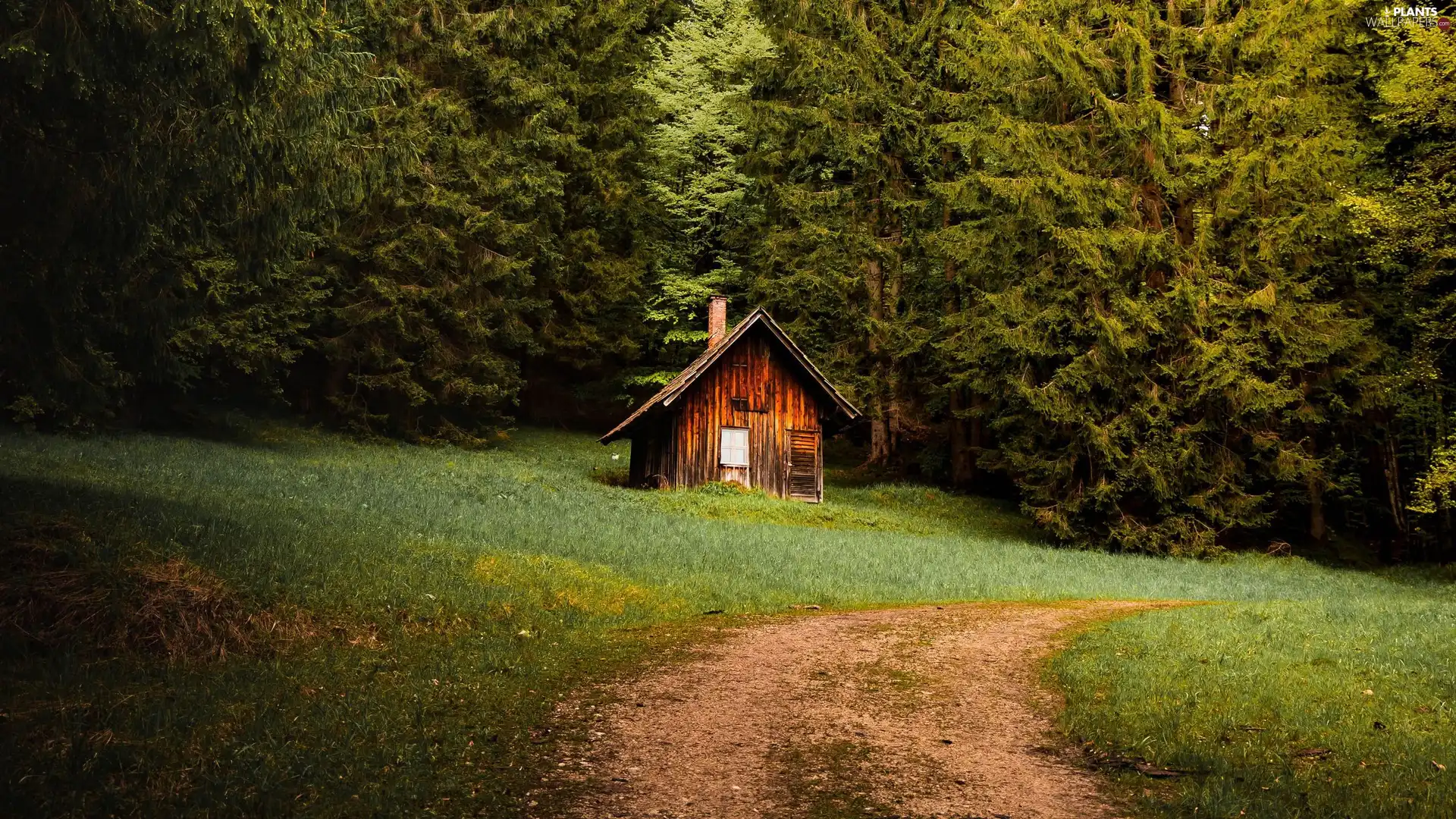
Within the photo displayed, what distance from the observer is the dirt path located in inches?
239

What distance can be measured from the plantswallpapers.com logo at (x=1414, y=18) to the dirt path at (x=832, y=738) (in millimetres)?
19438

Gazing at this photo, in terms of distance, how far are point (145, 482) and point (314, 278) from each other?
54.3 ft

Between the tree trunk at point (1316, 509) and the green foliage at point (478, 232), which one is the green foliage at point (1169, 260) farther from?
the green foliage at point (478, 232)

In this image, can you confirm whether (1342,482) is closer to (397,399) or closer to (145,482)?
(145,482)

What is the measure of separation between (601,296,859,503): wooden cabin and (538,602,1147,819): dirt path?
19121mm

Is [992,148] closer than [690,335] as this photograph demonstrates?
Yes

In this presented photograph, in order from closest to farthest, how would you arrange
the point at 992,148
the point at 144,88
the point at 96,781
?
the point at 96,781
the point at 144,88
the point at 992,148

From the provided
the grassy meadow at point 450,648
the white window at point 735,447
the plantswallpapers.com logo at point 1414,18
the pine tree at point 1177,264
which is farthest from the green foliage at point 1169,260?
the white window at point 735,447

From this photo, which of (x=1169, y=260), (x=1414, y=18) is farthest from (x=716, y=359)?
(x=1414, y=18)

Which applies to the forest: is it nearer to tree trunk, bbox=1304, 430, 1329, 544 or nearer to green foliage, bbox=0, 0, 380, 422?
green foliage, bbox=0, 0, 380, 422

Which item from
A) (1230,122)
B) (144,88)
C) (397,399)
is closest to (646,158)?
(397,399)

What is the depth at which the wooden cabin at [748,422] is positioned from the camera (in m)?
30.8

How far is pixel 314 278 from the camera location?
30.9m

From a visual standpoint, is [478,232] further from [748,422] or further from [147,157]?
[147,157]
